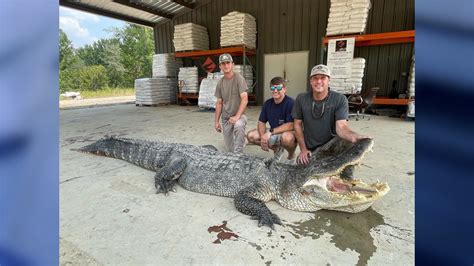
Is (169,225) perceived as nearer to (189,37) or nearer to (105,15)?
(189,37)

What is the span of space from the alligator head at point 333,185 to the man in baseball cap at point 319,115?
0.23 m

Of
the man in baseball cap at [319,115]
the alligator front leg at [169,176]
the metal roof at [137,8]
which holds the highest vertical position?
the metal roof at [137,8]

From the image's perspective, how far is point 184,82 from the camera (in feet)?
39.1

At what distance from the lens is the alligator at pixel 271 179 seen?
6.53 feet

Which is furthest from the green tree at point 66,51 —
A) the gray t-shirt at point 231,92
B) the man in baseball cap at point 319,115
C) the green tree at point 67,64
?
the man in baseball cap at point 319,115

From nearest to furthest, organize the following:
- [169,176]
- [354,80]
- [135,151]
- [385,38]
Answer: [169,176], [135,151], [354,80], [385,38]

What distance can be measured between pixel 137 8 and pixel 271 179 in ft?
42.3

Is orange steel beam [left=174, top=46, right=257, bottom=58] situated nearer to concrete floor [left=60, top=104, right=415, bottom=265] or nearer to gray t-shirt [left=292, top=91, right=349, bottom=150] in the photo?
gray t-shirt [left=292, top=91, right=349, bottom=150]

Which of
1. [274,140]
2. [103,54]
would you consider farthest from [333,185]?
[103,54]
